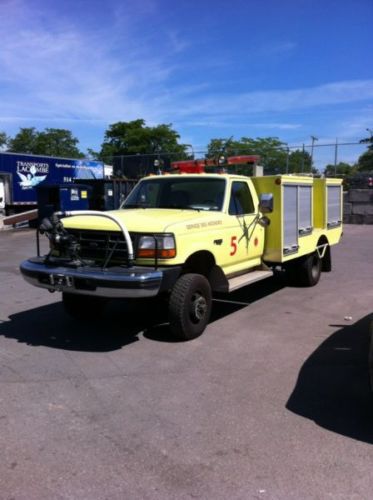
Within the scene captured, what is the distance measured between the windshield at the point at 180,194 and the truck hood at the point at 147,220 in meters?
0.26

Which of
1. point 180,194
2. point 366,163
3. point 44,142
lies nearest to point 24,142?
point 44,142

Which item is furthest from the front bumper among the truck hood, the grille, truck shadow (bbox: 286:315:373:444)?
truck shadow (bbox: 286:315:373:444)

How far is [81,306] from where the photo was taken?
657 centimetres

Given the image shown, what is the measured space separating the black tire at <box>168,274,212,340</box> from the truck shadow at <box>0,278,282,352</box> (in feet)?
0.77

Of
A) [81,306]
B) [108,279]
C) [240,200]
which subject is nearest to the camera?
[108,279]

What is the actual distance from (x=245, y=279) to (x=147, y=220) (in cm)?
179

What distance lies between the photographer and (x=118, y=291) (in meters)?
5.05

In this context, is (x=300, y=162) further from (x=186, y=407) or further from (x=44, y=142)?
(x=44, y=142)

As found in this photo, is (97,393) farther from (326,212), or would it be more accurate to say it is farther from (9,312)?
(326,212)

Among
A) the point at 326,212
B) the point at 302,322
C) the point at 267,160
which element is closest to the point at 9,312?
the point at 302,322

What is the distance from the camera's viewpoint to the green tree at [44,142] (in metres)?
67.4

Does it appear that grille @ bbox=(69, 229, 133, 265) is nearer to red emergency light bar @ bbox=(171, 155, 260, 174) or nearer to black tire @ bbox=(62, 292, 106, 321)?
black tire @ bbox=(62, 292, 106, 321)

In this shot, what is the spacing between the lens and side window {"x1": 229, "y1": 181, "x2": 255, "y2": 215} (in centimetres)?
683

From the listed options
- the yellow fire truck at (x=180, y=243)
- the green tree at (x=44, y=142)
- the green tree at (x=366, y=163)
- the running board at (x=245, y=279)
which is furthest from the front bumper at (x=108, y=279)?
the green tree at (x=44, y=142)
